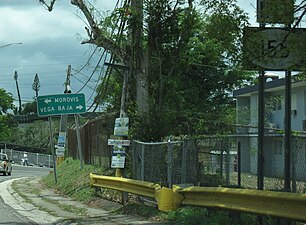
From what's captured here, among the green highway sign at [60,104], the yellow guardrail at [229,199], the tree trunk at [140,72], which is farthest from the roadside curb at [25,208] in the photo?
the tree trunk at [140,72]

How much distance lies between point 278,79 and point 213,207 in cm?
2235

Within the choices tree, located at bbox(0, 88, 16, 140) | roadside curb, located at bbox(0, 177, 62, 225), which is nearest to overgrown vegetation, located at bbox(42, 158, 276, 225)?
roadside curb, located at bbox(0, 177, 62, 225)

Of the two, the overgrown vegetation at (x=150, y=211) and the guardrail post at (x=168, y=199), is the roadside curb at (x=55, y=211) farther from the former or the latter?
the guardrail post at (x=168, y=199)

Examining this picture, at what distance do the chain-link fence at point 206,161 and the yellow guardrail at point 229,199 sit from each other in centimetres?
79

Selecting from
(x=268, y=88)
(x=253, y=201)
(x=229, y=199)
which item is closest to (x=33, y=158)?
(x=268, y=88)

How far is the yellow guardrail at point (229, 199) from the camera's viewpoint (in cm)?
808

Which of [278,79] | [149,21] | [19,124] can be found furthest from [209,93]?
[19,124]

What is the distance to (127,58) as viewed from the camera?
16.4 m

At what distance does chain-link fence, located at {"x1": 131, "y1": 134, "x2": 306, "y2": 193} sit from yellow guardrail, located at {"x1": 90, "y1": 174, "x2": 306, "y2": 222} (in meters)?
0.79

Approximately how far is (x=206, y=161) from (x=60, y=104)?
10519 millimetres

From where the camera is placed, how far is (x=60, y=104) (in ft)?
72.5

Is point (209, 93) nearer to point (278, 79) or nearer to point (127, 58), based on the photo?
point (278, 79)

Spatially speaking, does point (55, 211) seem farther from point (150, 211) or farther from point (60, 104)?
point (60, 104)

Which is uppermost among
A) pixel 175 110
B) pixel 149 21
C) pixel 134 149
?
pixel 149 21
